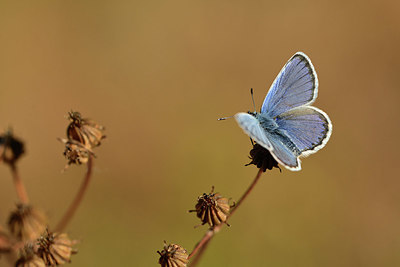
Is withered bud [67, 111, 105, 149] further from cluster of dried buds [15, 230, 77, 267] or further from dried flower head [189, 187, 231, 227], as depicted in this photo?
dried flower head [189, 187, 231, 227]

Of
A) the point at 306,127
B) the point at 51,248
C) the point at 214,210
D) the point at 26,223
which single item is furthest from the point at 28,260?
the point at 306,127

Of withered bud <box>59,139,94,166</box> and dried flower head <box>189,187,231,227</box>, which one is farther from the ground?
withered bud <box>59,139,94,166</box>

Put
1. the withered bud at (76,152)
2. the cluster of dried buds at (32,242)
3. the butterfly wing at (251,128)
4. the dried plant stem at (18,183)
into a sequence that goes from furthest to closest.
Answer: the dried plant stem at (18,183) → the withered bud at (76,152) → the cluster of dried buds at (32,242) → the butterfly wing at (251,128)

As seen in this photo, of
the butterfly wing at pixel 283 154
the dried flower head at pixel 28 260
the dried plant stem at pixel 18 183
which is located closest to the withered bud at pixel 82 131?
the dried plant stem at pixel 18 183

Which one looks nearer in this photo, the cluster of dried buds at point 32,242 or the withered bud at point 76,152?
the cluster of dried buds at point 32,242

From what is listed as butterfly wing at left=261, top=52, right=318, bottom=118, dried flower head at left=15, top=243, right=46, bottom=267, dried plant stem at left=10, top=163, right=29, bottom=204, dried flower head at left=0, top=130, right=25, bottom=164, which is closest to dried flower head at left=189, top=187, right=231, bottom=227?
butterfly wing at left=261, top=52, right=318, bottom=118

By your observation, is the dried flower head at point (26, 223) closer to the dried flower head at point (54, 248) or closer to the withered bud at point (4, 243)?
the withered bud at point (4, 243)
